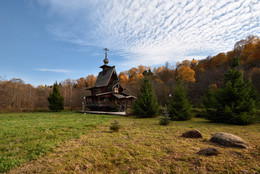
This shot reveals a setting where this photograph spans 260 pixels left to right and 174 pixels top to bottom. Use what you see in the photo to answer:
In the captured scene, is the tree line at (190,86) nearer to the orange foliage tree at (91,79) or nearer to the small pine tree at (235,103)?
the orange foliage tree at (91,79)

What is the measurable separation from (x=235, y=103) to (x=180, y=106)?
4.70m

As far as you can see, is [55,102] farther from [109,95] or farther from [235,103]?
[235,103]

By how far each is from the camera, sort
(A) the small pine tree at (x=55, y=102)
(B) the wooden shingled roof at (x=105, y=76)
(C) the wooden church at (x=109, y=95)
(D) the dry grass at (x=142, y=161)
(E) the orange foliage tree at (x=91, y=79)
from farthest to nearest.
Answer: (E) the orange foliage tree at (x=91, y=79)
(A) the small pine tree at (x=55, y=102)
(B) the wooden shingled roof at (x=105, y=76)
(C) the wooden church at (x=109, y=95)
(D) the dry grass at (x=142, y=161)

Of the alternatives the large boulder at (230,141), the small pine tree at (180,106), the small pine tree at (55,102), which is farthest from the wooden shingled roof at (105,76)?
the large boulder at (230,141)

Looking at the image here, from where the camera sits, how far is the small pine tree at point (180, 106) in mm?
13328

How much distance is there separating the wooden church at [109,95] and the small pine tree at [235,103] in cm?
1608

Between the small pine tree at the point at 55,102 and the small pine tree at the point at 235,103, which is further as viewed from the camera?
the small pine tree at the point at 55,102

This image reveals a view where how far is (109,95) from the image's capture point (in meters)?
26.6

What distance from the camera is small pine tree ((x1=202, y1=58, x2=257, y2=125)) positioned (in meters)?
10.4

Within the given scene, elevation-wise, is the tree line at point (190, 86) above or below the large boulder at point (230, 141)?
above

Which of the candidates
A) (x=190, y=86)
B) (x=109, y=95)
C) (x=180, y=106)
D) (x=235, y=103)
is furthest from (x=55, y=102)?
(x=190, y=86)

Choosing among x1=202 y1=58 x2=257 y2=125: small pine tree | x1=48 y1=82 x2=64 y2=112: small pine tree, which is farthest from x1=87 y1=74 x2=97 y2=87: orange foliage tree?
x1=202 y1=58 x2=257 y2=125: small pine tree

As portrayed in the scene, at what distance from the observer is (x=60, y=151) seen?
4852 mm

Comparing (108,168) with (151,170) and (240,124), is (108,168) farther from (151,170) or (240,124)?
(240,124)
